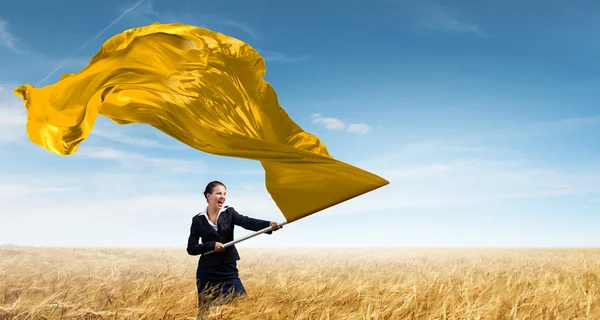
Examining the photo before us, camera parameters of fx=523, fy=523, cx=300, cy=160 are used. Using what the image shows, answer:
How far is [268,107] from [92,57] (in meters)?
2.20

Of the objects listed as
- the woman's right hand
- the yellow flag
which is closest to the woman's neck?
the woman's right hand

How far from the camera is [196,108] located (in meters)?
6.25

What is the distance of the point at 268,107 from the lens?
22.1 ft

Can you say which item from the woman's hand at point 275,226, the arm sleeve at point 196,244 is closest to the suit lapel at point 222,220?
the arm sleeve at point 196,244

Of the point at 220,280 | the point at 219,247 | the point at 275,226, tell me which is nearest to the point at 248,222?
the point at 275,226

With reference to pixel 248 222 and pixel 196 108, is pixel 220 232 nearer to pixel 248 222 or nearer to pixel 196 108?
pixel 248 222

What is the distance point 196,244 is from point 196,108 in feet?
5.40

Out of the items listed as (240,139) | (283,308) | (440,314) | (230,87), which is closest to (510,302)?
(440,314)

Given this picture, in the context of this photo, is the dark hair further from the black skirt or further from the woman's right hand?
the black skirt

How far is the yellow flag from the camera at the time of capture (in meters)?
5.90

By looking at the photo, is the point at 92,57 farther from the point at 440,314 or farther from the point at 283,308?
the point at 440,314

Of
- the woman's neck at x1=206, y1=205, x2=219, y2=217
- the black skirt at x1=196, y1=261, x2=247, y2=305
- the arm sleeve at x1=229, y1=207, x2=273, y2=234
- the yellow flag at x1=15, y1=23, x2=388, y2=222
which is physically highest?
the yellow flag at x1=15, y1=23, x2=388, y2=222

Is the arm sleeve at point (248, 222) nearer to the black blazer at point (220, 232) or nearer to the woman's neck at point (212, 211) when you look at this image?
the black blazer at point (220, 232)

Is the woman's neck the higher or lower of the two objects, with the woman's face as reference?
lower
